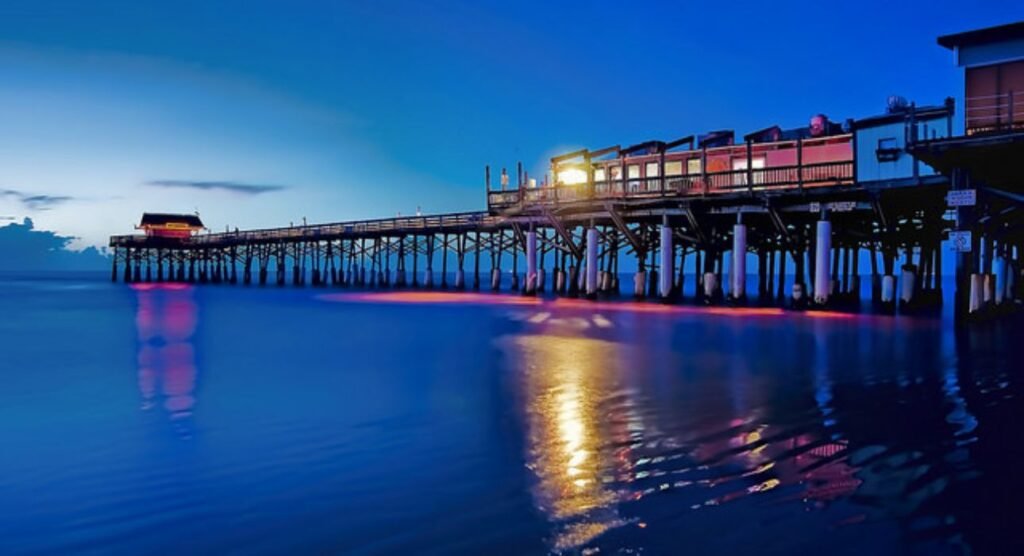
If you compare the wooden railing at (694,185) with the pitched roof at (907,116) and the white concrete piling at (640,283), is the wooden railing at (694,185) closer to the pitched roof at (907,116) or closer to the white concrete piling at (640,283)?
the pitched roof at (907,116)

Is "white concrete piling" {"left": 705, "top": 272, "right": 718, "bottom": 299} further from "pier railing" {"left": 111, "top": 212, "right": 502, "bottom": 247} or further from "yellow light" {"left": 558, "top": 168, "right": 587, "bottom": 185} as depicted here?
"pier railing" {"left": 111, "top": 212, "right": 502, "bottom": 247}

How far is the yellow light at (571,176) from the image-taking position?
142ft

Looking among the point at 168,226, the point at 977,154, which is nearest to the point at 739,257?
the point at 977,154

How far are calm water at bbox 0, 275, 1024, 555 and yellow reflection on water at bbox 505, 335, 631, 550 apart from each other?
4cm

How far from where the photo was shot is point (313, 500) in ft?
22.8

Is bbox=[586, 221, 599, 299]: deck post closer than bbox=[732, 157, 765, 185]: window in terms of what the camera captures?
No

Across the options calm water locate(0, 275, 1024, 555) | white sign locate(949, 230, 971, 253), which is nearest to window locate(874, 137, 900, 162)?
white sign locate(949, 230, 971, 253)

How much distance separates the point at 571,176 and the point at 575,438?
117 feet

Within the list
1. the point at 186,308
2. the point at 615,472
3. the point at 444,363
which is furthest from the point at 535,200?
the point at 615,472

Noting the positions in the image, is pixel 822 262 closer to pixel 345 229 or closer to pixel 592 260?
pixel 592 260

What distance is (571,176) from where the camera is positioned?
4388cm

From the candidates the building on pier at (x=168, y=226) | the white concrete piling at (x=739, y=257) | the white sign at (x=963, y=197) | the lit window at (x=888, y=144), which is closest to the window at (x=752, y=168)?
the white concrete piling at (x=739, y=257)

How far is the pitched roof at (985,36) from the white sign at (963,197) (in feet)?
16.2

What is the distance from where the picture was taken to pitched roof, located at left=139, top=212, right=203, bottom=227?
314 ft
